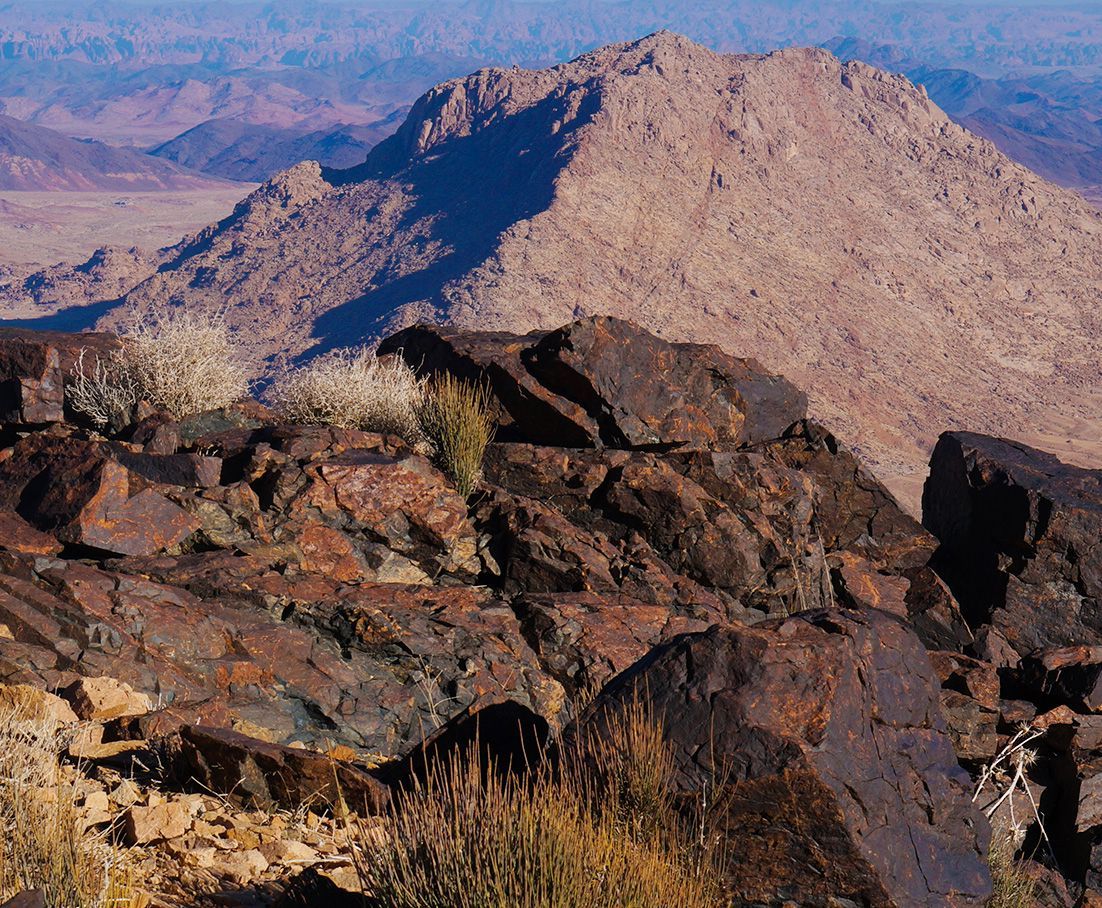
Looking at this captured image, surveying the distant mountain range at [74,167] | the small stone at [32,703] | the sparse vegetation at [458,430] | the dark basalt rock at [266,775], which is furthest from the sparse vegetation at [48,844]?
the distant mountain range at [74,167]

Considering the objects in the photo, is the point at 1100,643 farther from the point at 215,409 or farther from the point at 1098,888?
the point at 215,409

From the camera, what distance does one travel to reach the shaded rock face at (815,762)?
497cm

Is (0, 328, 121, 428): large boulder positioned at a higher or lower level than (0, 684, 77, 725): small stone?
higher

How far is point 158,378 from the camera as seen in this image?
35.0 ft

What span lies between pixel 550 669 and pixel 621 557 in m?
1.79

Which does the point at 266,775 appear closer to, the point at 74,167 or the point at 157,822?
the point at 157,822

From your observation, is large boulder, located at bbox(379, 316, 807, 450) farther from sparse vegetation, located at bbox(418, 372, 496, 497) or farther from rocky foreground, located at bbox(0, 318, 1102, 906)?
sparse vegetation, located at bbox(418, 372, 496, 497)

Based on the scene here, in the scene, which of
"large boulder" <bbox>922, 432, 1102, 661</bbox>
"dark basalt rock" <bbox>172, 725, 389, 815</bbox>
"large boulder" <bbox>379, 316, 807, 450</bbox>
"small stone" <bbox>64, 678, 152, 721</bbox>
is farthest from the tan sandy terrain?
"dark basalt rock" <bbox>172, 725, 389, 815</bbox>

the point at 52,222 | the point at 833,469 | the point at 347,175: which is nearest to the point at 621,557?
the point at 833,469

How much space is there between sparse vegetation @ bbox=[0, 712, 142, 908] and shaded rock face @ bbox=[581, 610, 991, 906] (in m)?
2.13

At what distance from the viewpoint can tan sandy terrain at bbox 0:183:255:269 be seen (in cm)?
10450

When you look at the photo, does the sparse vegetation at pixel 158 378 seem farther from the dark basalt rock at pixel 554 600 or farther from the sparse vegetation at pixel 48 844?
the sparse vegetation at pixel 48 844

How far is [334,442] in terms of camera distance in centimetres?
956

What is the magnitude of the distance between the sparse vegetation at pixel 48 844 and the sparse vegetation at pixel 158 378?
19.6ft
